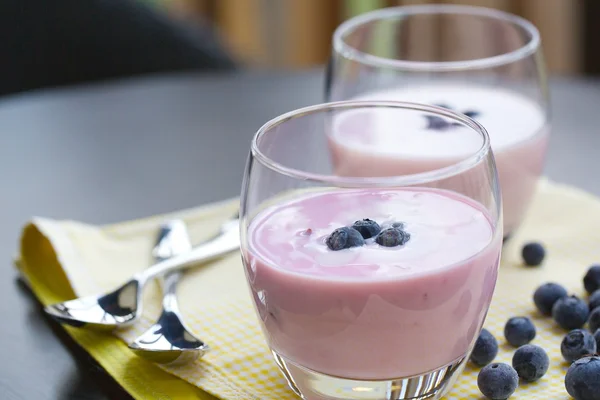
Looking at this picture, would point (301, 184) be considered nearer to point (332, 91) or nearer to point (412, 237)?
point (412, 237)

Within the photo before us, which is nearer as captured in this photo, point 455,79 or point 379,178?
Result: point 379,178

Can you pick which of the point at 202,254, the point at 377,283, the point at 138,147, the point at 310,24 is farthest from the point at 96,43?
the point at 377,283

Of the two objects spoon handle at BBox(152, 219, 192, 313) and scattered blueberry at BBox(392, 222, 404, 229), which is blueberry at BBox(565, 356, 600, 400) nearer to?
scattered blueberry at BBox(392, 222, 404, 229)

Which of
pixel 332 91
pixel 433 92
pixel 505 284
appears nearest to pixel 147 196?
pixel 332 91

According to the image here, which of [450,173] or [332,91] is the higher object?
[450,173]

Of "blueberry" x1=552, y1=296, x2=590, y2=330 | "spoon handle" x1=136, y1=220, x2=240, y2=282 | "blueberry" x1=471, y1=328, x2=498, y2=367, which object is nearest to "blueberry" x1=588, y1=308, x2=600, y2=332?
"blueberry" x1=552, y1=296, x2=590, y2=330

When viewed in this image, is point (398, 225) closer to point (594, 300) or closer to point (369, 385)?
point (369, 385)

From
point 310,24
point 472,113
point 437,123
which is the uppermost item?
point 437,123
